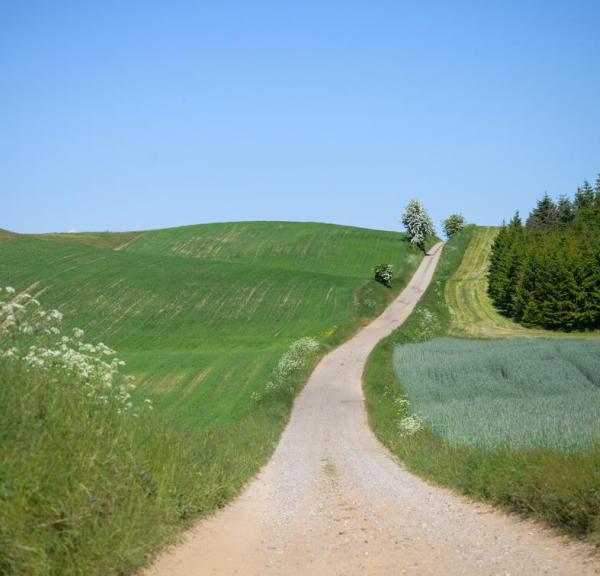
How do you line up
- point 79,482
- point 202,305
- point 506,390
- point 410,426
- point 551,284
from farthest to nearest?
point 202,305
point 551,284
point 506,390
point 410,426
point 79,482

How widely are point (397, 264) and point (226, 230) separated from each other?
111 ft

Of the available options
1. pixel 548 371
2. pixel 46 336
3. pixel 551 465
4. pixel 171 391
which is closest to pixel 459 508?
pixel 551 465

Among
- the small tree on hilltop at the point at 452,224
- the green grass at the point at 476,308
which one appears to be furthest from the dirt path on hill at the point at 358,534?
the small tree on hilltop at the point at 452,224

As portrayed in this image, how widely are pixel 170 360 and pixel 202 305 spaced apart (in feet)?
72.5

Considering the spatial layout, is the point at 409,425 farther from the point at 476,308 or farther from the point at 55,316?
the point at 476,308

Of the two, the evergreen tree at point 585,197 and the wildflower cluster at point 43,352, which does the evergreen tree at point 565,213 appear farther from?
the wildflower cluster at point 43,352

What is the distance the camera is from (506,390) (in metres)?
36.4

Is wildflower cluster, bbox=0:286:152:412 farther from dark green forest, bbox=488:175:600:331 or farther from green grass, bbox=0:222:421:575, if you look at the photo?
dark green forest, bbox=488:175:600:331

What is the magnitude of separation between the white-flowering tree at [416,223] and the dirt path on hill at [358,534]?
345 feet

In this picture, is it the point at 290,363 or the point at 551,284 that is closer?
the point at 290,363

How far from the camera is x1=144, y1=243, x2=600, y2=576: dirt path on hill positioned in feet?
33.5

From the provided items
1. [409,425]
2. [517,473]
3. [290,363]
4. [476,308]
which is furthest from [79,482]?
[476,308]

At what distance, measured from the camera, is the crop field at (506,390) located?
20359 millimetres

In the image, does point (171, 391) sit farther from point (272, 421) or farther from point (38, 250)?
point (38, 250)
